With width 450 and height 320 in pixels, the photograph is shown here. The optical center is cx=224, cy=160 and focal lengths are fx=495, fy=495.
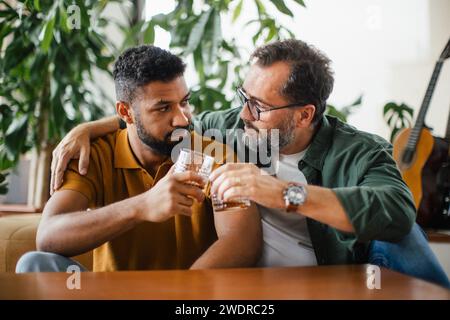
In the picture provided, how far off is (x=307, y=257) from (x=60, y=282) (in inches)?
31.9

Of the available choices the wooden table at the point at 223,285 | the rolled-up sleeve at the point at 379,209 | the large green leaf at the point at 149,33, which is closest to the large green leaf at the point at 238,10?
the large green leaf at the point at 149,33

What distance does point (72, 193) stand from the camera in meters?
1.36

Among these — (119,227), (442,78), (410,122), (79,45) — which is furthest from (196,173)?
(442,78)

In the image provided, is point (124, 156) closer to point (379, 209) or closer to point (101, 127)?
point (101, 127)

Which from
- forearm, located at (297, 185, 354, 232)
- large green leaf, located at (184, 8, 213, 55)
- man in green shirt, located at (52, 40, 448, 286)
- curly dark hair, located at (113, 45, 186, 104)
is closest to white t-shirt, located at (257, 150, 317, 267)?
man in green shirt, located at (52, 40, 448, 286)

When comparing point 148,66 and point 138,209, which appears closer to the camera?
point 138,209

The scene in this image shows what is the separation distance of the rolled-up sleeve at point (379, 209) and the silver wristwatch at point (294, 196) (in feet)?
0.30

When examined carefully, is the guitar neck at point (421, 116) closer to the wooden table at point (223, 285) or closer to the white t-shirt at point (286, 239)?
the white t-shirt at point (286, 239)

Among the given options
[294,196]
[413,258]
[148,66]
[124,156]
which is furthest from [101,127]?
[413,258]

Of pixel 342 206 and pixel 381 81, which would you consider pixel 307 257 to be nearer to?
pixel 342 206

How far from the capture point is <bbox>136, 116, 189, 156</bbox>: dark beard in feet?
5.01

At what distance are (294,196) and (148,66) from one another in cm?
69

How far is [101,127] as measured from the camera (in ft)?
5.27

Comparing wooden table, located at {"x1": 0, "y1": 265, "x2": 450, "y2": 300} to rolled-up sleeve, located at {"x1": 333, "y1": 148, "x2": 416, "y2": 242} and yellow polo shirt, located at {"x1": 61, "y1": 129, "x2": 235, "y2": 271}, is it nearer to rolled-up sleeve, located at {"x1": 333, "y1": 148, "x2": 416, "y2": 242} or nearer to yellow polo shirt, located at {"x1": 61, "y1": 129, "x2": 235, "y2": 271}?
rolled-up sleeve, located at {"x1": 333, "y1": 148, "x2": 416, "y2": 242}
